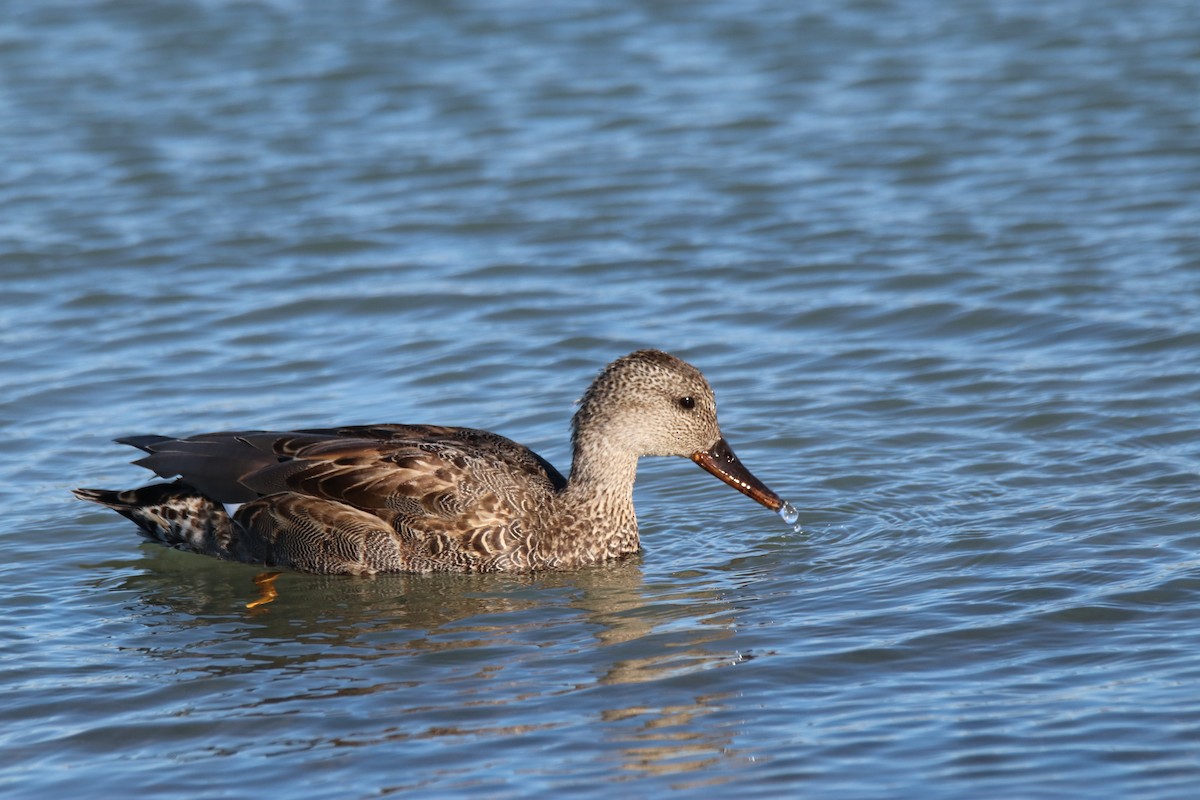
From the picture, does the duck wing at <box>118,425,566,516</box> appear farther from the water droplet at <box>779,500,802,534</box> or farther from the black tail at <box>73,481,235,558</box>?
the water droplet at <box>779,500,802,534</box>

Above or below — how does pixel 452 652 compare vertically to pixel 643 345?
below

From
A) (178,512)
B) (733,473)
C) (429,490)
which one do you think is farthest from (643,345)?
(178,512)

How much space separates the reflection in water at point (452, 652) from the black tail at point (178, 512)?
0.16 m

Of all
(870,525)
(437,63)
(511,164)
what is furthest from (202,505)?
(437,63)

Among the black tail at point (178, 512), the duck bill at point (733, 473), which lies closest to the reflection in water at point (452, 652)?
the black tail at point (178, 512)

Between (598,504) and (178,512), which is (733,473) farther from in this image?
(178,512)

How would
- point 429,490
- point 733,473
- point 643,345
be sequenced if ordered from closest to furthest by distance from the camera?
point 429,490 < point 733,473 < point 643,345

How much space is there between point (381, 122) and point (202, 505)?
29.1 ft

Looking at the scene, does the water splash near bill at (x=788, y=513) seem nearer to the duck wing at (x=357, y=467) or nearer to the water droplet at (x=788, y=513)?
the water droplet at (x=788, y=513)

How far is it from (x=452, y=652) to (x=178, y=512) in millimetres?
2036

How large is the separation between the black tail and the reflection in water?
164 millimetres

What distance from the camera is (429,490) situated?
8.34 meters

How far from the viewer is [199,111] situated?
17.2 metres

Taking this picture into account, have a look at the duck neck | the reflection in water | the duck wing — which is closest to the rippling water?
the reflection in water
